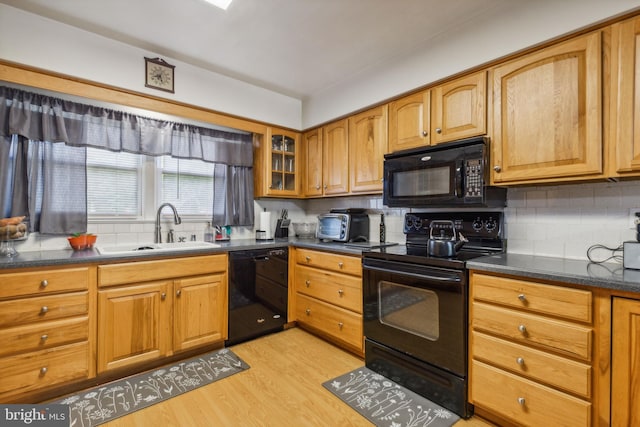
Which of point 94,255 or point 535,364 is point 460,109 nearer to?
point 535,364

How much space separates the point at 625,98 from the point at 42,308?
10.8 ft

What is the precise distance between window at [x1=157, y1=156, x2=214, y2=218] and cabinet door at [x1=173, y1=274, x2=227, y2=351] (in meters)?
0.87

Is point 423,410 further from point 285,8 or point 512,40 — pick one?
point 285,8

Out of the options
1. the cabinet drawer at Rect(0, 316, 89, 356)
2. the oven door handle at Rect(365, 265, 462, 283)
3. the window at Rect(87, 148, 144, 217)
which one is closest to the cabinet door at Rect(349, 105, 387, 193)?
the oven door handle at Rect(365, 265, 462, 283)

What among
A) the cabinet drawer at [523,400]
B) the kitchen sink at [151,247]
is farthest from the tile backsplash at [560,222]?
the cabinet drawer at [523,400]

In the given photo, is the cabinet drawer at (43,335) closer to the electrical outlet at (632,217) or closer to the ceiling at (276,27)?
the ceiling at (276,27)

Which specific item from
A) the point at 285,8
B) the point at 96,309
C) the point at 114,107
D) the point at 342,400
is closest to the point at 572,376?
the point at 342,400

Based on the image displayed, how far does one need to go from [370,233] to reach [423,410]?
158cm

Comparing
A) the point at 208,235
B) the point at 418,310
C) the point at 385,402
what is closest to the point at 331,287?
the point at 418,310

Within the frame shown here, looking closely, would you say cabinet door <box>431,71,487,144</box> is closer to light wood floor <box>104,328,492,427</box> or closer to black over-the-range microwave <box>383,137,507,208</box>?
black over-the-range microwave <box>383,137,507,208</box>

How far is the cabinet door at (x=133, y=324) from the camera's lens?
199 cm

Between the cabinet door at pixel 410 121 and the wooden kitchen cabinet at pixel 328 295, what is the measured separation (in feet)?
3.26

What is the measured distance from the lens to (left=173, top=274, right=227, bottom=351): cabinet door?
2293mm

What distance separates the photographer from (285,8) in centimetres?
188
